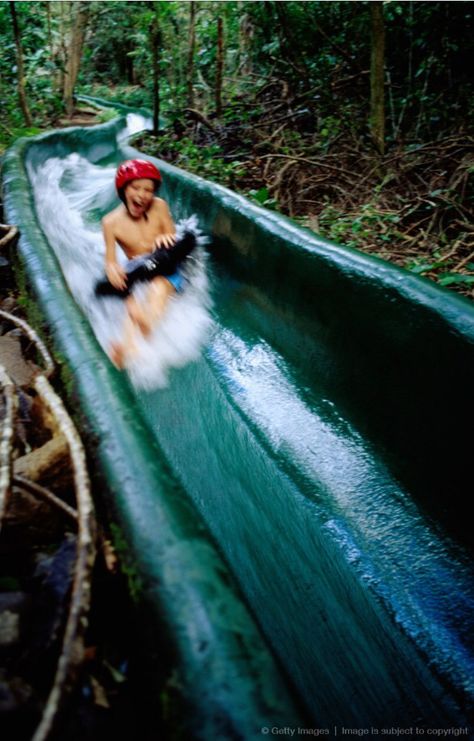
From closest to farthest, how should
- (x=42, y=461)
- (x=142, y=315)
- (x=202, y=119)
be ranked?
1. (x=42, y=461)
2. (x=142, y=315)
3. (x=202, y=119)

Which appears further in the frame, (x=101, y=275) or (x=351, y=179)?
(x=351, y=179)

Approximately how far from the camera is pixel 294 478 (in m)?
2.16

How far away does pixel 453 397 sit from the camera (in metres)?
1.74

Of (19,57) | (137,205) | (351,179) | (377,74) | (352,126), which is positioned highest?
(19,57)

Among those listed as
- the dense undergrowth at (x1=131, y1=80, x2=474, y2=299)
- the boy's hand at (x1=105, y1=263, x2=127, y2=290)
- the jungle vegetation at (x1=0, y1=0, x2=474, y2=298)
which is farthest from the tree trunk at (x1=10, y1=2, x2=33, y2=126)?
the boy's hand at (x1=105, y1=263, x2=127, y2=290)

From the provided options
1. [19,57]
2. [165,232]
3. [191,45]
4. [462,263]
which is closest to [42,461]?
[165,232]

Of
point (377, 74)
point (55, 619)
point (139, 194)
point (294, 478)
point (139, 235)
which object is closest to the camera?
point (55, 619)

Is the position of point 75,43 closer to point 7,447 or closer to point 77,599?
point 7,447

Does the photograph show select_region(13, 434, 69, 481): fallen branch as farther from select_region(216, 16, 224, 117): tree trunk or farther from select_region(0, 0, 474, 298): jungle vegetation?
select_region(216, 16, 224, 117): tree trunk

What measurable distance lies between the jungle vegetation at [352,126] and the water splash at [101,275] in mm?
1023

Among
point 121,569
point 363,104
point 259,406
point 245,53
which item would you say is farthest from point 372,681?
point 245,53

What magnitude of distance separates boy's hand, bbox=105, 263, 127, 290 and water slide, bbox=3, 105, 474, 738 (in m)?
0.23

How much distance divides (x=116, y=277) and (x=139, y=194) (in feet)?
2.00

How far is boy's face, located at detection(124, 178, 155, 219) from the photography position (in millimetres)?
3064
